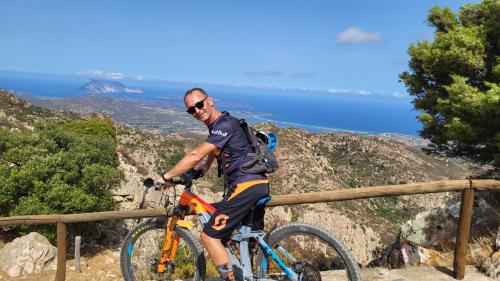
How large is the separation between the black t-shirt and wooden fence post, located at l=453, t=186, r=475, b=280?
309cm

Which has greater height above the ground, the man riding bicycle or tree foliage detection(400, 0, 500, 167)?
tree foliage detection(400, 0, 500, 167)

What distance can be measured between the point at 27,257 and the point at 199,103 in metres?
8.56

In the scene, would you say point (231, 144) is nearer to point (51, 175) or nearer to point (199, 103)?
point (199, 103)

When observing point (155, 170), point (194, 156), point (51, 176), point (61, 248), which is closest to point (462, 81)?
point (194, 156)

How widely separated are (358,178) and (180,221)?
63546 mm

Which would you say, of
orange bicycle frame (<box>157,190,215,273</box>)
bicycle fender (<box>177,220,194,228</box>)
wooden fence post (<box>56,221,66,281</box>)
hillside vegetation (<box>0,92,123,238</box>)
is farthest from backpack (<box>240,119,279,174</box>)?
hillside vegetation (<box>0,92,123,238</box>)

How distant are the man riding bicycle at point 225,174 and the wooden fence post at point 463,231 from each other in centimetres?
307

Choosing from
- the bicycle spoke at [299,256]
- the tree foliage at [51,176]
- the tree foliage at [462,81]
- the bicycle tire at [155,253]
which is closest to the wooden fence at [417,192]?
the bicycle tire at [155,253]

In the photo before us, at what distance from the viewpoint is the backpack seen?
4.23 metres

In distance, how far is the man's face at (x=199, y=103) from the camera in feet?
14.0

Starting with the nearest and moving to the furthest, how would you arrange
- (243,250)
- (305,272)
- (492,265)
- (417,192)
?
(305,272), (243,250), (417,192), (492,265)

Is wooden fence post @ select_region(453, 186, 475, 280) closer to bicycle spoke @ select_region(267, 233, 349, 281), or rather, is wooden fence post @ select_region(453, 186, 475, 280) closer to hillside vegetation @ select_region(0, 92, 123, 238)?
bicycle spoke @ select_region(267, 233, 349, 281)

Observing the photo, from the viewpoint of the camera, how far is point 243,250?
4438mm

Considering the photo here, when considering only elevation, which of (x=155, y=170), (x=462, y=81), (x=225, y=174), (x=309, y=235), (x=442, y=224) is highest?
(x=462, y=81)
